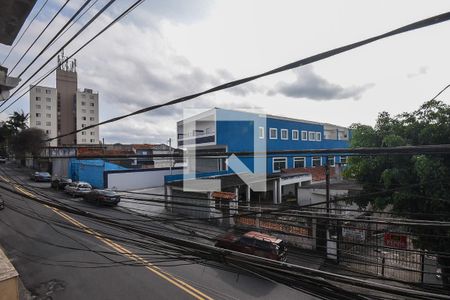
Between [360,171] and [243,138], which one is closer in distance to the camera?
[360,171]

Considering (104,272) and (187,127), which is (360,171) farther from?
(187,127)

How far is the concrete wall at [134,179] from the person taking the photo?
24.7 m

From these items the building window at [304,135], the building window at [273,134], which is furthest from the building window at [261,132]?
the building window at [304,135]

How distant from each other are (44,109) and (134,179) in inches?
1938

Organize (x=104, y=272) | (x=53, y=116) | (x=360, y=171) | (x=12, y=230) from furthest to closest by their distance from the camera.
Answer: (x=53, y=116) → (x=12, y=230) → (x=360, y=171) → (x=104, y=272)

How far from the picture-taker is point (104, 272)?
9.79 metres

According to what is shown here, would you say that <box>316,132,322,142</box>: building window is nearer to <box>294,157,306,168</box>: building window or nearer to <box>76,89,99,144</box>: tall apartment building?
<box>294,157,306,168</box>: building window

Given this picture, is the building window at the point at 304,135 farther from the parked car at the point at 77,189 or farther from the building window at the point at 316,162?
the parked car at the point at 77,189

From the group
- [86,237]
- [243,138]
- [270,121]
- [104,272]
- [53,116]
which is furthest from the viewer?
[53,116]

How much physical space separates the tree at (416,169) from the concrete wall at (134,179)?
20.2 m

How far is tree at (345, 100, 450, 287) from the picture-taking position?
7880mm

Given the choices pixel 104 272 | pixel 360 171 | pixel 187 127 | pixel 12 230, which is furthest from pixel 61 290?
pixel 187 127

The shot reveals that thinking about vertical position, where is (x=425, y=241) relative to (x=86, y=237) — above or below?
above

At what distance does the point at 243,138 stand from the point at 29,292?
19.1 metres
